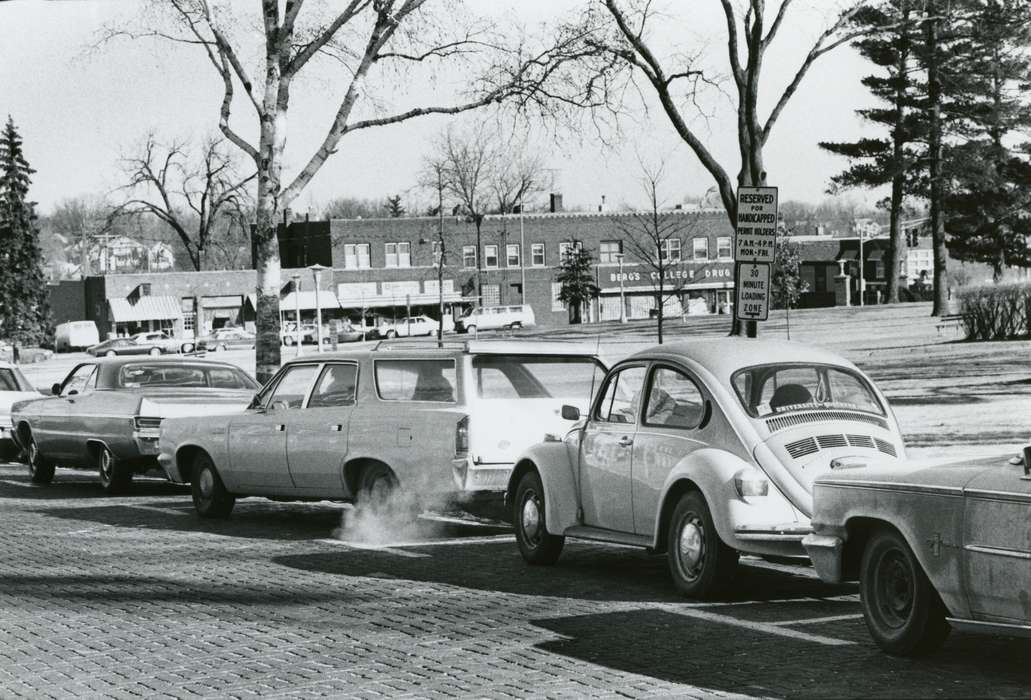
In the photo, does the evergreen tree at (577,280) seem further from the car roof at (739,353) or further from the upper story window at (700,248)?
the car roof at (739,353)

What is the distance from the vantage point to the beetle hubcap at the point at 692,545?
945cm

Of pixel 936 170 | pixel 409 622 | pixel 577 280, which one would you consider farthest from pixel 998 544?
pixel 577 280

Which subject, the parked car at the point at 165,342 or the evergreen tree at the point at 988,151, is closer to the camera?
the evergreen tree at the point at 988,151

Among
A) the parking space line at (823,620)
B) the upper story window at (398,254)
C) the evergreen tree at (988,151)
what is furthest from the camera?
the upper story window at (398,254)

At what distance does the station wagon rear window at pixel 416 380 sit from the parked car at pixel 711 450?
187 cm

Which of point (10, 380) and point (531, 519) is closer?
point (531, 519)

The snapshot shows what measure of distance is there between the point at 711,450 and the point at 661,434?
62 cm

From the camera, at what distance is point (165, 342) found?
286 feet

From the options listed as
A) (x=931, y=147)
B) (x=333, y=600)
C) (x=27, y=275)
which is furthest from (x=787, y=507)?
(x=27, y=275)

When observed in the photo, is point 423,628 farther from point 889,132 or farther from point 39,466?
point 889,132

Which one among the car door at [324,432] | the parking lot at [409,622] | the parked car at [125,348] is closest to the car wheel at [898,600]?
the parking lot at [409,622]

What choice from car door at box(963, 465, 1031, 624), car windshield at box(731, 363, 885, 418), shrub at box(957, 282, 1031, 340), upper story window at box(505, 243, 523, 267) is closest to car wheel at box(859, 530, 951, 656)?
car door at box(963, 465, 1031, 624)

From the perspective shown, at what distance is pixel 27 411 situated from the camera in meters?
20.2

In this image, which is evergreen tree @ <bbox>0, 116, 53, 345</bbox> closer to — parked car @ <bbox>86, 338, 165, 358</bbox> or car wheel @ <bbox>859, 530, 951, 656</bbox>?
parked car @ <bbox>86, 338, 165, 358</bbox>
